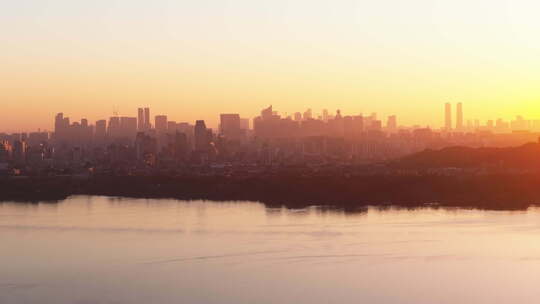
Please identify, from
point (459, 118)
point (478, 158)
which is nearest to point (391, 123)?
point (459, 118)

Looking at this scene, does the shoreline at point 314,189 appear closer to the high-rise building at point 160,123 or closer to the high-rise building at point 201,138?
the high-rise building at point 201,138

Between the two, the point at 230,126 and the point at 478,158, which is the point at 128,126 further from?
the point at 478,158

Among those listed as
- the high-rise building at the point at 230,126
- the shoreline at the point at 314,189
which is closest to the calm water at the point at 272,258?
the shoreline at the point at 314,189

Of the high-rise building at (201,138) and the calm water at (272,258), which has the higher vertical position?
the high-rise building at (201,138)

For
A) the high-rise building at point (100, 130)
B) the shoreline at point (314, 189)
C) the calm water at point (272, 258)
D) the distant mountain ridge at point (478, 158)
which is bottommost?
the calm water at point (272, 258)

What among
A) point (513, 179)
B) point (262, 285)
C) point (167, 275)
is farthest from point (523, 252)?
point (513, 179)

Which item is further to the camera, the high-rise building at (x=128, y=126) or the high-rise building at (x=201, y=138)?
the high-rise building at (x=128, y=126)

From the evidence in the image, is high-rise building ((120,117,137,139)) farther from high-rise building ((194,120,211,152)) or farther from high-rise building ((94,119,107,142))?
high-rise building ((194,120,211,152))
